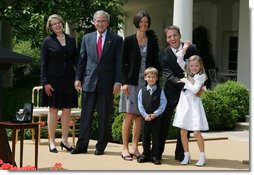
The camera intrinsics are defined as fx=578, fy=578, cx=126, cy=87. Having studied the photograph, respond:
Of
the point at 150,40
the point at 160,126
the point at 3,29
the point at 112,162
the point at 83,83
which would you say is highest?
the point at 3,29

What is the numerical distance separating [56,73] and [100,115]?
884 millimetres

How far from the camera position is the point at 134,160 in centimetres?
762

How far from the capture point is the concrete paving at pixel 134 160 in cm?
700

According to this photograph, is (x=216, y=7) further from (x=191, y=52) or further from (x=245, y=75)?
(x=191, y=52)

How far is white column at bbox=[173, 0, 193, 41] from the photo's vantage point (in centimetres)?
1446

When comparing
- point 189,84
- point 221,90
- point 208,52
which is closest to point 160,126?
point 189,84

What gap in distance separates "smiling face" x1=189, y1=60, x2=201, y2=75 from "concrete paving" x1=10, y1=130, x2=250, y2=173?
119 centimetres

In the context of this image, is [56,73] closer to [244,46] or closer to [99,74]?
[99,74]

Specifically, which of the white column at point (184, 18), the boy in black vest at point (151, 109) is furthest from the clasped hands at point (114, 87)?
the white column at point (184, 18)

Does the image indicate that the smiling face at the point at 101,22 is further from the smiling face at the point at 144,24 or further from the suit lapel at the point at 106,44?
the smiling face at the point at 144,24

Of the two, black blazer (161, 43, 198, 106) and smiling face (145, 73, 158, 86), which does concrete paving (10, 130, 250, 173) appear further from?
smiling face (145, 73, 158, 86)

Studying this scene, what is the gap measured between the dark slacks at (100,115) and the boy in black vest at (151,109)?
837 millimetres

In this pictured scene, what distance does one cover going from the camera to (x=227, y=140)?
10.6 meters

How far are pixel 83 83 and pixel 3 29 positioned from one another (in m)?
9.84
